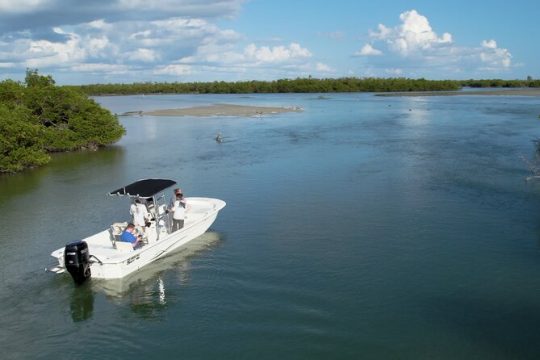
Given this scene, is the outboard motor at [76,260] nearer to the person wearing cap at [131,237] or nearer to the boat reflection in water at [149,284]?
the boat reflection in water at [149,284]

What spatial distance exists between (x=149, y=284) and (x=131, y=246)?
→ 1.35m

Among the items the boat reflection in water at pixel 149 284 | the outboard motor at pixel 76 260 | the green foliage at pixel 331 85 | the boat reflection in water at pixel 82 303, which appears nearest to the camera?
the boat reflection in water at pixel 82 303

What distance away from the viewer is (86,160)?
3838 centimetres

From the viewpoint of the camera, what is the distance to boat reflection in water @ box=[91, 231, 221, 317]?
546 inches

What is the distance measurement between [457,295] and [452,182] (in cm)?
1407

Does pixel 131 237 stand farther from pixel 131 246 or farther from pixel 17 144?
pixel 17 144

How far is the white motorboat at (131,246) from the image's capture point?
1439 cm

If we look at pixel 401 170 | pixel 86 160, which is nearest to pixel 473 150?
pixel 401 170

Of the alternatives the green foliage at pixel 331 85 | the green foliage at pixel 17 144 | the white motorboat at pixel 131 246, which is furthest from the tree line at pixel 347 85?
the white motorboat at pixel 131 246

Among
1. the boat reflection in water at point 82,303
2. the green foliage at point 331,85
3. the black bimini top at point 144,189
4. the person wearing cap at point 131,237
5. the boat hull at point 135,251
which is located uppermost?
the green foliage at point 331,85

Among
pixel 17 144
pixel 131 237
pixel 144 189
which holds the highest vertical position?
pixel 17 144

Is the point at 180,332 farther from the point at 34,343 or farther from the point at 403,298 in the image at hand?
the point at 403,298

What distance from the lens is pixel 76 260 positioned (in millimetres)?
14211

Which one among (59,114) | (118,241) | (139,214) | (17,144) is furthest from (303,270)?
(59,114)
